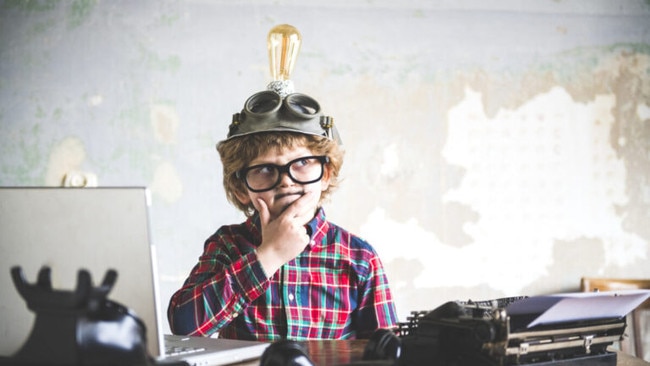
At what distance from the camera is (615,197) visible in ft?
11.7

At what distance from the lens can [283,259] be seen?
1.54m

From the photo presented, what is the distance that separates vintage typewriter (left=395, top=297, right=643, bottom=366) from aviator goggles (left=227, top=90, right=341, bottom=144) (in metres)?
0.72

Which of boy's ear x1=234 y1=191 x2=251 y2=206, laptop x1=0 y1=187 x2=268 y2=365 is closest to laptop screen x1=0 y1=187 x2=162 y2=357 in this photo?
laptop x1=0 y1=187 x2=268 y2=365

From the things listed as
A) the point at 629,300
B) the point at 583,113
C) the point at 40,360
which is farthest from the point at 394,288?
the point at 40,360

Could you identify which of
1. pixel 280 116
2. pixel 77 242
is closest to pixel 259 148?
pixel 280 116

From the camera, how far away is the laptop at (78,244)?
79 centimetres

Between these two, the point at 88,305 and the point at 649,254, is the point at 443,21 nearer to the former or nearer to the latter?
the point at 649,254

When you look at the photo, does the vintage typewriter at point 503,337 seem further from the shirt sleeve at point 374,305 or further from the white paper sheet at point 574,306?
the shirt sleeve at point 374,305

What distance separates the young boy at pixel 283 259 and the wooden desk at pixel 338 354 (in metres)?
0.29

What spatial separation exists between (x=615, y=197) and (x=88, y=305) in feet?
11.0

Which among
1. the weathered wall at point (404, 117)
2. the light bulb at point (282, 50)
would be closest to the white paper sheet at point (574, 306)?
the light bulb at point (282, 50)

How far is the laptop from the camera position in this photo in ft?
2.58

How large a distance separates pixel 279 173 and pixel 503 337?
0.82 metres

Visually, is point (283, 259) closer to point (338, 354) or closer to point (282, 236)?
point (282, 236)
